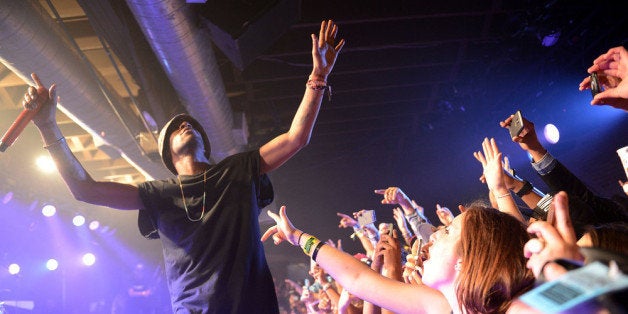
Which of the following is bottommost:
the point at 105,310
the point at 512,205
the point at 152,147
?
the point at 105,310

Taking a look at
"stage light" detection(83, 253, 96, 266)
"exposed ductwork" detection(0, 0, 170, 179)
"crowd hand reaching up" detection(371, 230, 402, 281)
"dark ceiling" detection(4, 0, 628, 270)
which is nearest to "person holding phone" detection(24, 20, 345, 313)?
"crowd hand reaching up" detection(371, 230, 402, 281)

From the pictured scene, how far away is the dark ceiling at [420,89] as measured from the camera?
16.0ft

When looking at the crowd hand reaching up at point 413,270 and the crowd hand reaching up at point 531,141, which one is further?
the crowd hand reaching up at point 413,270

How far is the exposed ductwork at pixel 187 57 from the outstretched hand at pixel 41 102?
1207 mm

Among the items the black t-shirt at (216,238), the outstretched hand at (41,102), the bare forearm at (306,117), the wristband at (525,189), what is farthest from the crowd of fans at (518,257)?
the outstretched hand at (41,102)

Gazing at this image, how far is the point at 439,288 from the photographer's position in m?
1.55

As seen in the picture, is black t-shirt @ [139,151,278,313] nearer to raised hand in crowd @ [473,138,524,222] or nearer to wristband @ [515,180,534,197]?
raised hand in crowd @ [473,138,524,222]

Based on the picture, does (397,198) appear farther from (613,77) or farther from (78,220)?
Result: (78,220)

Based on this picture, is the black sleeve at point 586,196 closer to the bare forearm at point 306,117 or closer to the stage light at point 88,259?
the bare forearm at point 306,117

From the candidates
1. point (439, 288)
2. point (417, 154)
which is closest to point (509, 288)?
point (439, 288)

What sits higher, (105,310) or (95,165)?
(95,165)

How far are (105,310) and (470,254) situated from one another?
11.4 metres

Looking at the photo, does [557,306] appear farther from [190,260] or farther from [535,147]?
[535,147]

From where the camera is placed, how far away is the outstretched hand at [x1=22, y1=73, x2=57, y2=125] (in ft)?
6.01
